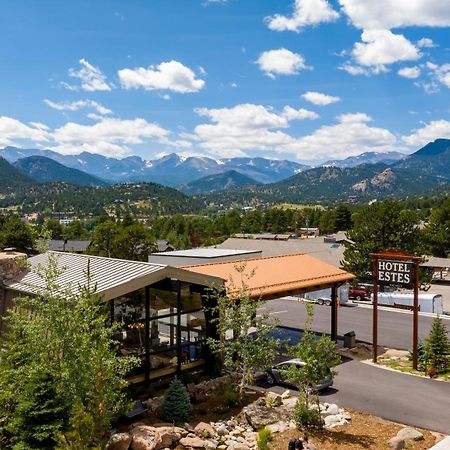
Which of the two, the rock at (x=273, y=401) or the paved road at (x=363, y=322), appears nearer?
the rock at (x=273, y=401)

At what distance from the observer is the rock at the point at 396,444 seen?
13.9 m

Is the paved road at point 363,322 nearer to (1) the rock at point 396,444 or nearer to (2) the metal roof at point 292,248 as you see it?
(1) the rock at point 396,444

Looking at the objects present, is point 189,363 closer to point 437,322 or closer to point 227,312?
point 227,312

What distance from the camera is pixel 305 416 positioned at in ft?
49.5

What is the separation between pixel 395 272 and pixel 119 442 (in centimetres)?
1622

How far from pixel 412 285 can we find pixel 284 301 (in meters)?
20.7

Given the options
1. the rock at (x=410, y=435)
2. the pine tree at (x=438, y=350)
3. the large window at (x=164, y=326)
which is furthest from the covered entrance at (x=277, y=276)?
the rock at (x=410, y=435)

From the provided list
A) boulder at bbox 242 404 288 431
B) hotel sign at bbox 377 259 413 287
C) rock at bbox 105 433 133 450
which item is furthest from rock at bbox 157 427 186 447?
hotel sign at bbox 377 259 413 287

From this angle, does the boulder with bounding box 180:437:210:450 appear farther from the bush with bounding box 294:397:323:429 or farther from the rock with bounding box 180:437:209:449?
→ the bush with bounding box 294:397:323:429

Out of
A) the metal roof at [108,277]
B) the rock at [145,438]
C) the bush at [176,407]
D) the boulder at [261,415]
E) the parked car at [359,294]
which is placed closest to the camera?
the rock at [145,438]

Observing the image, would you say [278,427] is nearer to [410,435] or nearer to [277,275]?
[410,435]

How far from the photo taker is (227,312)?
57.8 feet

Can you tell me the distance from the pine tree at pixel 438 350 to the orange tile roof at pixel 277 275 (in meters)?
5.05

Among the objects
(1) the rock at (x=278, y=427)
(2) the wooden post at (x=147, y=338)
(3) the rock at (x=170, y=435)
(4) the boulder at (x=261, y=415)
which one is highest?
(2) the wooden post at (x=147, y=338)
